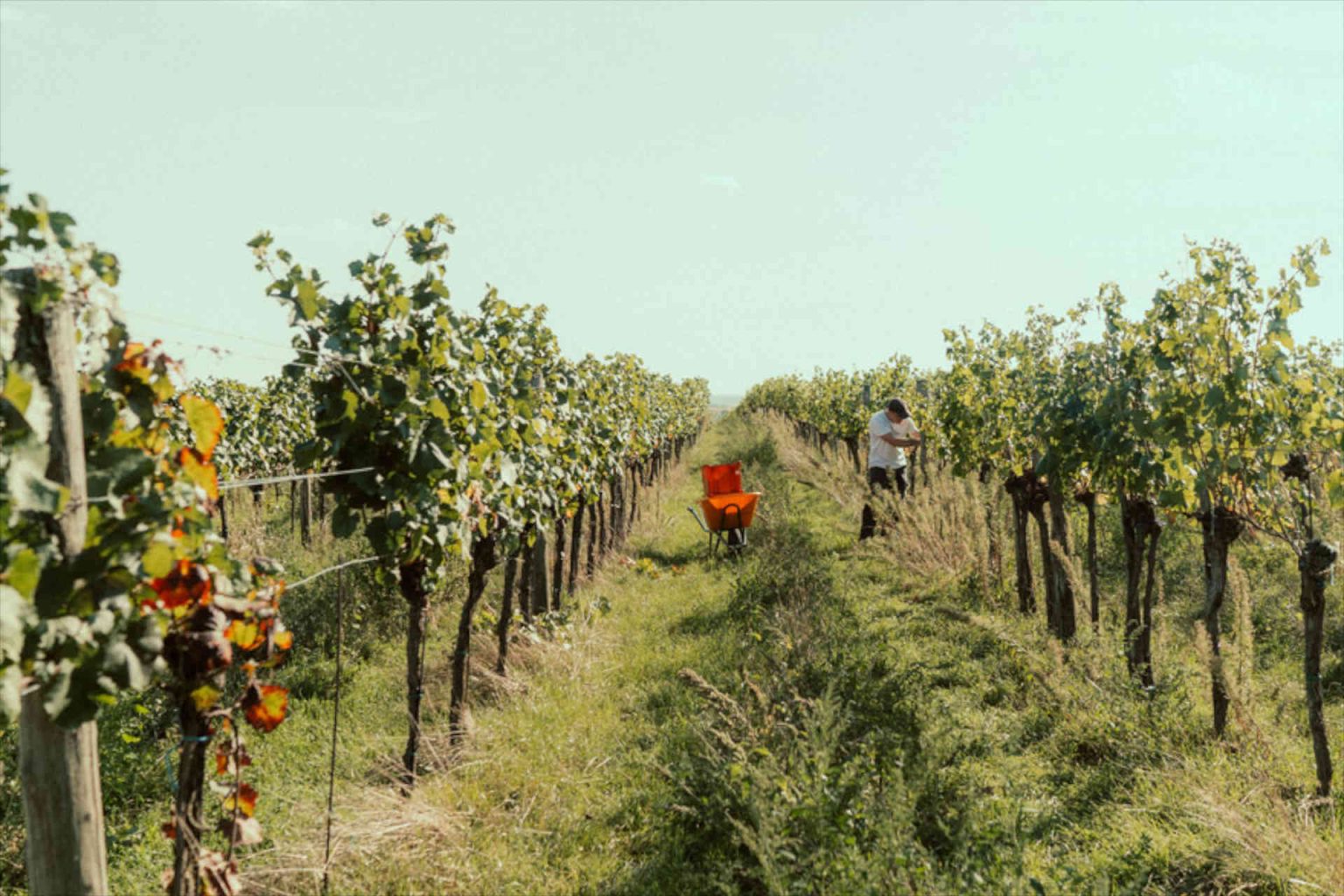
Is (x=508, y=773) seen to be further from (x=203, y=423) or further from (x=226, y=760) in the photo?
(x=203, y=423)

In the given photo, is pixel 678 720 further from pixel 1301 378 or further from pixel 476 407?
pixel 1301 378

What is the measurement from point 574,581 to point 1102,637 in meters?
5.02

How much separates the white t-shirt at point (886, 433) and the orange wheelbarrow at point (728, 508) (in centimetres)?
148

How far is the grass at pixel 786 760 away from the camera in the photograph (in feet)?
12.2

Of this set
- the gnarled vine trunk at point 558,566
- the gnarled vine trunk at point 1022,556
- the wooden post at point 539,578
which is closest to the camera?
the gnarled vine trunk at point 1022,556

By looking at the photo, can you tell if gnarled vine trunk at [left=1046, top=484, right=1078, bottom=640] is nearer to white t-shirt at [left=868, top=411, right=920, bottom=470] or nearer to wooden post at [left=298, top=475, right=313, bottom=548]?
white t-shirt at [left=868, top=411, right=920, bottom=470]

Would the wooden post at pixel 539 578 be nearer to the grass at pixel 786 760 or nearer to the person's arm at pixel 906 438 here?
the grass at pixel 786 760

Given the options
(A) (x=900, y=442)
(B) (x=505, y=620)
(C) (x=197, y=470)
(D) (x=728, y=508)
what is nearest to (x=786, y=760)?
(B) (x=505, y=620)

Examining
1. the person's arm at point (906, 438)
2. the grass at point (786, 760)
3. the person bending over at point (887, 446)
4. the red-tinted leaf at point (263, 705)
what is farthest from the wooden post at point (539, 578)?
the red-tinted leaf at point (263, 705)

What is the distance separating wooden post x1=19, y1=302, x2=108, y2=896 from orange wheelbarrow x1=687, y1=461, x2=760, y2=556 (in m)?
8.65

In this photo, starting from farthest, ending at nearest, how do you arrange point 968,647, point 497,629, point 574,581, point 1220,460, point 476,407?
point 574,581 < point 497,629 < point 968,647 < point 1220,460 < point 476,407

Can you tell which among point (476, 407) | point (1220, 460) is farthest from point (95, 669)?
point (1220, 460)

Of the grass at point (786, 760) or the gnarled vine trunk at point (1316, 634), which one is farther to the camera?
the gnarled vine trunk at point (1316, 634)

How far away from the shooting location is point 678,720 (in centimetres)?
553
